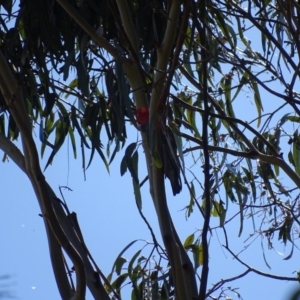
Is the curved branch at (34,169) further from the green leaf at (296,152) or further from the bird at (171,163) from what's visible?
the green leaf at (296,152)

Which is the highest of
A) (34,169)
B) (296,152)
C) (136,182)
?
(296,152)

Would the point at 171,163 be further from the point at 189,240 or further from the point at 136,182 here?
the point at 189,240

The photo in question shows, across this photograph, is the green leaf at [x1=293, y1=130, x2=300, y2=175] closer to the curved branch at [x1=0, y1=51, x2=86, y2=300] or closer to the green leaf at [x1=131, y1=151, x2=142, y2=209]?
the green leaf at [x1=131, y1=151, x2=142, y2=209]

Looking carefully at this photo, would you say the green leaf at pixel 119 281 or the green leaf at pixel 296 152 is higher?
the green leaf at pixel 296 152

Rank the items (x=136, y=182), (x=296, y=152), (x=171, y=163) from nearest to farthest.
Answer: (x=171, y=163), (x=136, y=182), (x=296, y=152)

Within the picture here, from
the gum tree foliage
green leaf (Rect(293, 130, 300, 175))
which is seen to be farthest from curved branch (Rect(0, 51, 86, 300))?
green leaf (Rect(293, 130, 300, 175))

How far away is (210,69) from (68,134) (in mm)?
558

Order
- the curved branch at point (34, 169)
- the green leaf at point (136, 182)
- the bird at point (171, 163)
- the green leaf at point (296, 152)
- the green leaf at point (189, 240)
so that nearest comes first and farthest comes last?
the curved branch at point (34, 169)
the bird at point (171, 163)
the green leaf at point (136, 182)
the green leaf at point (189, 240)
the green leaf at point (296, 152)

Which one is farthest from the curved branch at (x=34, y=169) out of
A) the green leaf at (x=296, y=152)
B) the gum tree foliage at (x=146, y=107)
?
the green leaf at (x=296, y=152)

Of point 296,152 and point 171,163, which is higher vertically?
point 296,152

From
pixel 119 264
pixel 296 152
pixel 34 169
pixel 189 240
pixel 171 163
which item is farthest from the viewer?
pixel 296 152

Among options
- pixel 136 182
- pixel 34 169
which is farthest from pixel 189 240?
pixel 34 169

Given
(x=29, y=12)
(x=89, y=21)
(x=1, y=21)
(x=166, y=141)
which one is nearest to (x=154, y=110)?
(x=166, y=141)

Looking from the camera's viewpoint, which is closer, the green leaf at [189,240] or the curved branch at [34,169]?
the curved branch at [34,169]
